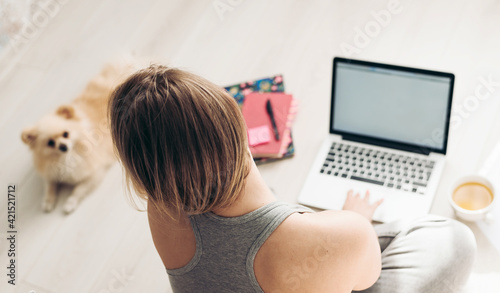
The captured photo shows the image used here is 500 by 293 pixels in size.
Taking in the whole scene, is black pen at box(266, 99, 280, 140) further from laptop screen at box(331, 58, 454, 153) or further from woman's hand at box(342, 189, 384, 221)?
woman's hand at box(342, 189, 384, 221)

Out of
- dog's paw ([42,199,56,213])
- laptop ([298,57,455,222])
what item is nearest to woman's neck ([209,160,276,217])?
laptop ([298,57,455,222])

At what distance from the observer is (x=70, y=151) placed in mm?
1771

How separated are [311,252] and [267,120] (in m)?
0.84

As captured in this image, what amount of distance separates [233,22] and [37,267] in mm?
1085

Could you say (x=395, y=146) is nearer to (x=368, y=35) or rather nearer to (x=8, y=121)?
(x=368, y=35)

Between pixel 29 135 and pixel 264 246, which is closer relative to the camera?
pixel 264 246

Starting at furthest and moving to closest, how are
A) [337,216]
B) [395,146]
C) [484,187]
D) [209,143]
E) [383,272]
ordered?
[395,146], [484,187], [383,272], [337,216], [209,143]

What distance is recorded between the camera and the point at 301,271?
868 millimetres

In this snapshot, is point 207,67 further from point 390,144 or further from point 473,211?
point 473,211

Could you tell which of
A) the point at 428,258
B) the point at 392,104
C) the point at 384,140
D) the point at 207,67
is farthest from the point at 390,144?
the point at 207,67

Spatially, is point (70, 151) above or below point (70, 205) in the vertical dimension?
above

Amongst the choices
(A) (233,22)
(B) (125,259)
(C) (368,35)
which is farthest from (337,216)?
(A) (233,22)

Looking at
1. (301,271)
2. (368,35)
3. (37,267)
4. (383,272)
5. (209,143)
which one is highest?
(368,35)

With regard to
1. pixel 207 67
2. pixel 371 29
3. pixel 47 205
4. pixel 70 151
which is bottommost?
pixel 47 205
